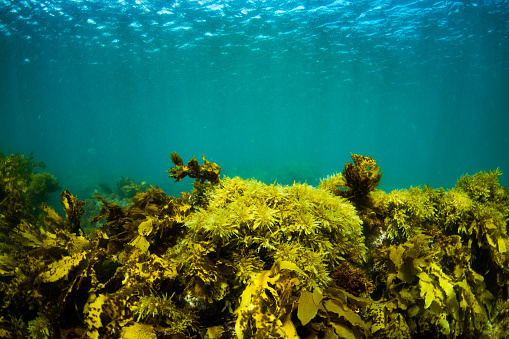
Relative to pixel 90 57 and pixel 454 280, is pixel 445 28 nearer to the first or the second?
pixel 454 280

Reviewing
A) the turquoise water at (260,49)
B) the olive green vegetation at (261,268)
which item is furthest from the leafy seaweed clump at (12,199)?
the turquoise water at (260,49)

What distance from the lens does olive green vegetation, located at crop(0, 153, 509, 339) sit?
1.95 m

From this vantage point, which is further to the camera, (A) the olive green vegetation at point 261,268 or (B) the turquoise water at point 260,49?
(B) the turquoise water at point 260,49

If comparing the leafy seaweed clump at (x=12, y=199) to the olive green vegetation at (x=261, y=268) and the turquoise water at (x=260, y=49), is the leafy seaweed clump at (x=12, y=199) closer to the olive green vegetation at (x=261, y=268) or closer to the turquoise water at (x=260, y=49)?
the olive green vegetation at (x=261, y=268)

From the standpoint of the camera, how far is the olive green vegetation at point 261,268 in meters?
1.95

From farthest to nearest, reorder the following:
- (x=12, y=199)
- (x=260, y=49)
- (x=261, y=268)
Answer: (x=260, y=49)
(x=12, y=199)
(x=261, y=268)

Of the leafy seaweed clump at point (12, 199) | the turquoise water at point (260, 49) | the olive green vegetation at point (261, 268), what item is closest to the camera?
the olive green vegetation at point (261, 268)

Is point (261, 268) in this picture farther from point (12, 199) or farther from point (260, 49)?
point (260, 49)

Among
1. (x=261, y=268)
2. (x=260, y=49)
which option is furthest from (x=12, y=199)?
(x=260, y=49)

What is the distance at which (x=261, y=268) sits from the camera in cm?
213

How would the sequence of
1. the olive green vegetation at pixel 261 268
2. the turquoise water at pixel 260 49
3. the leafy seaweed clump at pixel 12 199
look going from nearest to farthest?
the olive green vegetation at pixel 261 268
the leafy seaweed clump at pixel 12 199
the turquoise water at pixel 260 49

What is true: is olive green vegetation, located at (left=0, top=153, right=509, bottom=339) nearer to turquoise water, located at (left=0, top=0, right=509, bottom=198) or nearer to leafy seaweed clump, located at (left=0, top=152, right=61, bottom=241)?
leafy seaweed clump, located at (left=0, top=152, right=61, bottom=241)

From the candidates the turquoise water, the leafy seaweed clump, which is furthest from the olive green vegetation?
the turquoise water

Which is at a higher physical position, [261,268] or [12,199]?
[261,268]
